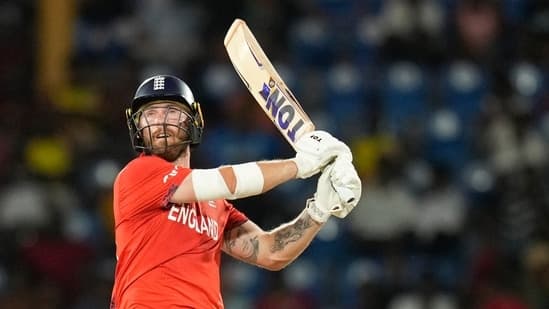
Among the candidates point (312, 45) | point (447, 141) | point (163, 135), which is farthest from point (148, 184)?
point (312, 45)

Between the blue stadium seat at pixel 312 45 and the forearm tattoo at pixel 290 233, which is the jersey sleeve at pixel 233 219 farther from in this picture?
the blue stadium seat at pixel 312 45

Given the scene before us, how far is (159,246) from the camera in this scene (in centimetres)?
488

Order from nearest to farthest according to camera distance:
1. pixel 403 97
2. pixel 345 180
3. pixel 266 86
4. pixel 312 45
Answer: pixel 345 180
pixel 266 86
pixel 403 97
pixel 312 45

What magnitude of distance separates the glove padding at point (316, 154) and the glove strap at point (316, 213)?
29cm

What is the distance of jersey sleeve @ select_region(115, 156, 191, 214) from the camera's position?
488 centimetres

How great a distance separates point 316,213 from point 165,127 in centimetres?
80

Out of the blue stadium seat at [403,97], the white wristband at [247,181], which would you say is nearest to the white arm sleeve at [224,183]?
the white wristband at [247,181]

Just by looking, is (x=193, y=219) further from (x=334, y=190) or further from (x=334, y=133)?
(x=334, y=133)

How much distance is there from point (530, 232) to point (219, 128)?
9.81ft

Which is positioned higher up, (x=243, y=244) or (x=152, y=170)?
(x=152, y=170)

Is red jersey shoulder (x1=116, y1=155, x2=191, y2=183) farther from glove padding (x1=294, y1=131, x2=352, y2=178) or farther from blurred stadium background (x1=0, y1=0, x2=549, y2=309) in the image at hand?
blurred stadium background (x1=0, y1=0, x2=549, y2=309)

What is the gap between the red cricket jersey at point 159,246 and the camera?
15.8ft

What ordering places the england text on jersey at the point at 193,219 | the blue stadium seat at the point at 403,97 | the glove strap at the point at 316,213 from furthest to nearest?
the blue stadium seat at the point at 403,97 → the glove strap at the point at 316,213 → the england text on jersey at the point at 193,219

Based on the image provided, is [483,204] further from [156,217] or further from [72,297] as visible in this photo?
[156,217]
